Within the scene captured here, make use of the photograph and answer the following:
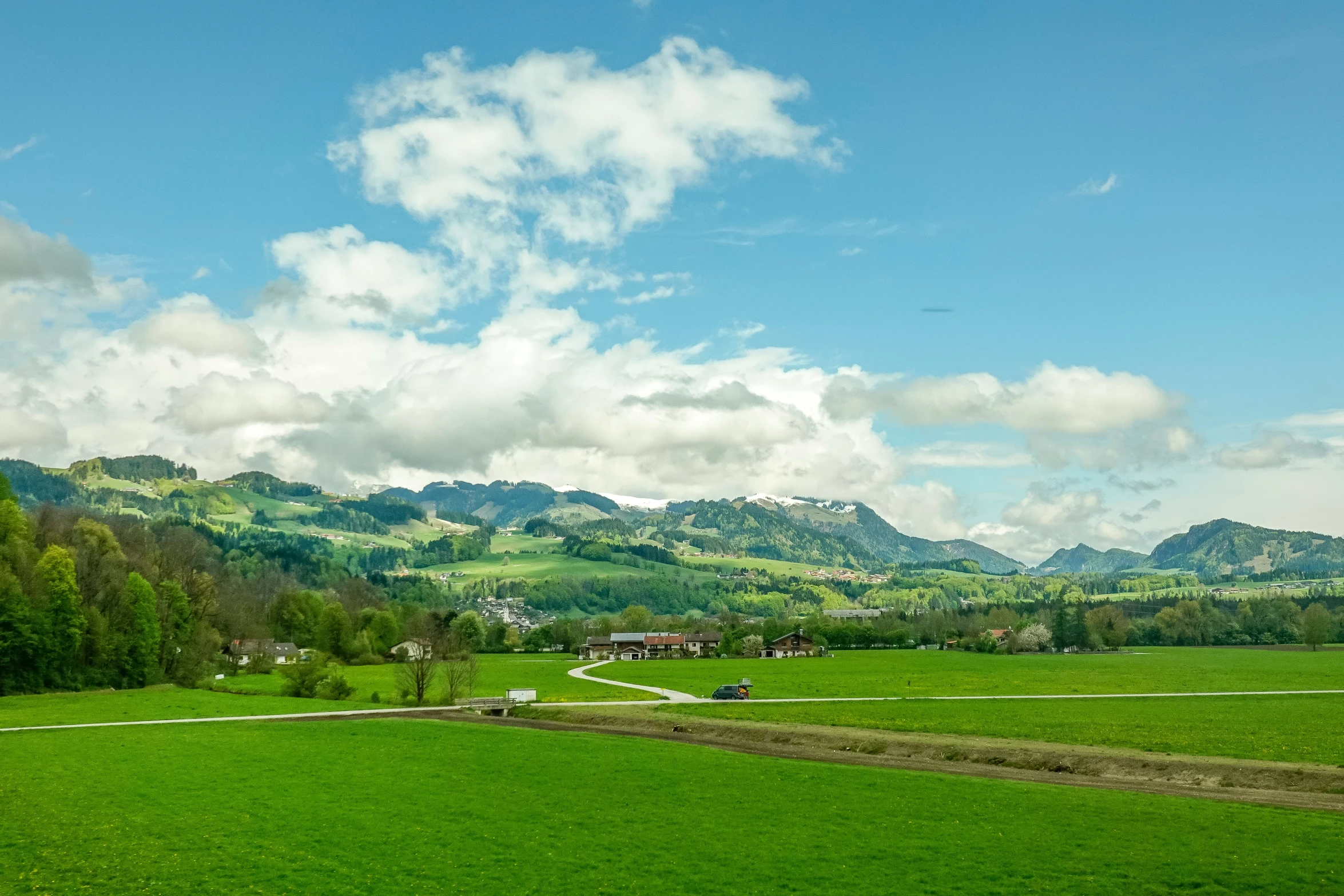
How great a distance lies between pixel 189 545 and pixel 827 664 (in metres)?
111

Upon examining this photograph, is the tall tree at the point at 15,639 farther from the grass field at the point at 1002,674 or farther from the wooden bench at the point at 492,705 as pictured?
the grass field at the point at 1002,674

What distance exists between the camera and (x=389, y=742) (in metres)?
51.8

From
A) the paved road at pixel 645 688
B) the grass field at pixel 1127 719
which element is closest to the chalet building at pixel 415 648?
the paved road at pixel 645 688

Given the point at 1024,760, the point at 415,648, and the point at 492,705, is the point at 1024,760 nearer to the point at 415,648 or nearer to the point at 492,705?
the point at 492,705

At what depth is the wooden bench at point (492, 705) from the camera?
236 feet

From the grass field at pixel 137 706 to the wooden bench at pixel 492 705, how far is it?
27.8 ft

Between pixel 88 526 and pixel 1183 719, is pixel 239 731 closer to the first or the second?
pixel 1183 719

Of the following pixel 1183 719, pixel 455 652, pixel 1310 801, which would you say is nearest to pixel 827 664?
pixel 455 652

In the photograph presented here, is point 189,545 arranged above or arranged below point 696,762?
above

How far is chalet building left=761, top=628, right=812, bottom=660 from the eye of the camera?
192250mm

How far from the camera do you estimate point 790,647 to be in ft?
642

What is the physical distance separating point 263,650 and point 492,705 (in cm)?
7935

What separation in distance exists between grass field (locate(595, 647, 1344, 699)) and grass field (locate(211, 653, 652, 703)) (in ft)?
24.2

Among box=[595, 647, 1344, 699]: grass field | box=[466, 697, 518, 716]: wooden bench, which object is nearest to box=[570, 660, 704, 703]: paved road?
box=[595, 647, 1344, 699]: grass field
